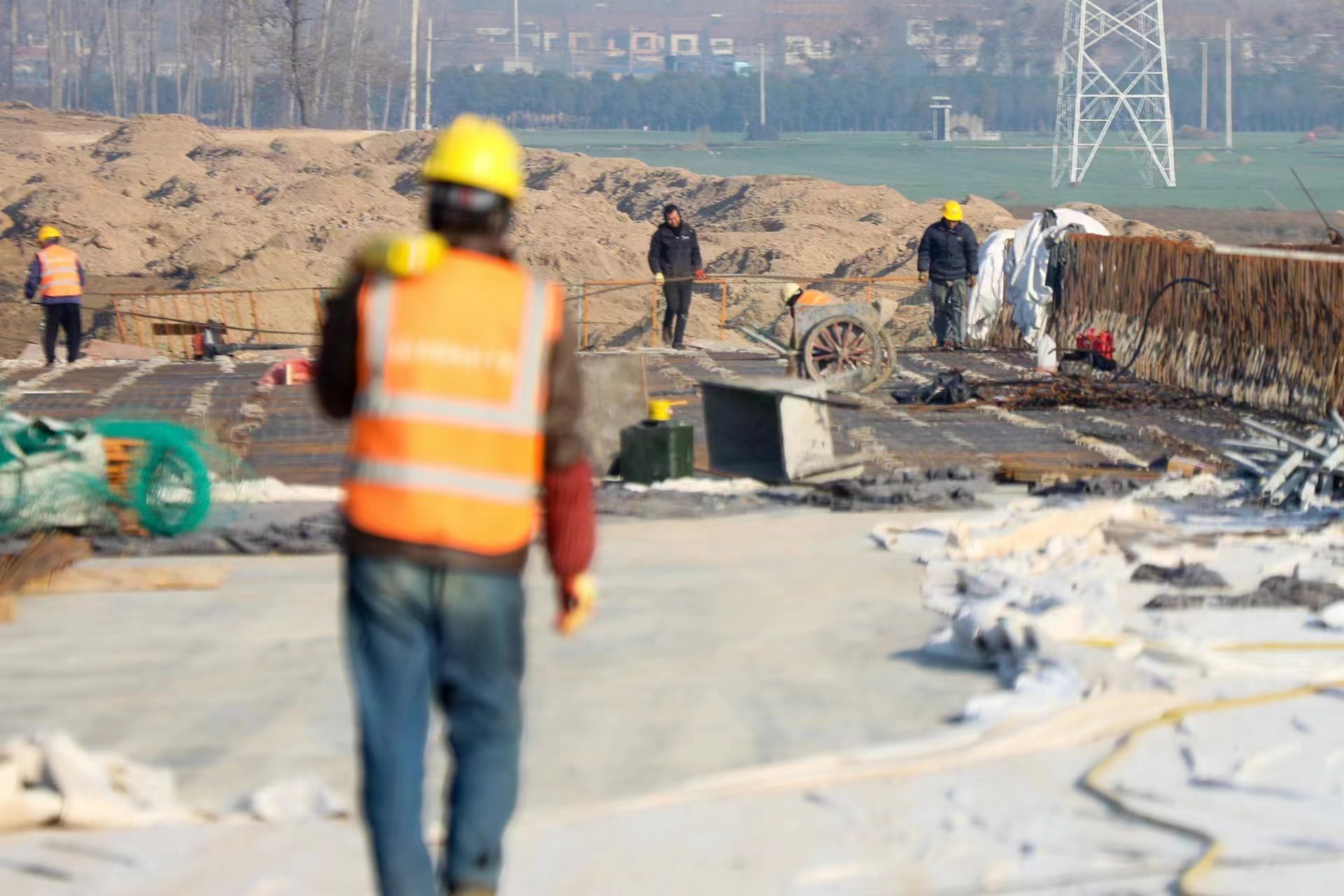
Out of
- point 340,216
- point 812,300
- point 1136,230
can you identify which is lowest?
point 812,300

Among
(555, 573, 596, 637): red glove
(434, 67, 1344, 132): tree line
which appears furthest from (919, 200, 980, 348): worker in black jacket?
(434, 67, 1344, 132): tree line

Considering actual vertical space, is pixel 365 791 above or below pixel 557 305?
below

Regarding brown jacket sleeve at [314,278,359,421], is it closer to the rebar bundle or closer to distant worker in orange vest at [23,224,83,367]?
the rebar bundle

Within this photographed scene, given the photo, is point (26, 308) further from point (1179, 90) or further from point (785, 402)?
point (1179, 90)

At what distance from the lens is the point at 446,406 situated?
3785mm

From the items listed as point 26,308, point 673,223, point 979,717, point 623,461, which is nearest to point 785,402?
point 623,461

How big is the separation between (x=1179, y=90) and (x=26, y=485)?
179880 mm

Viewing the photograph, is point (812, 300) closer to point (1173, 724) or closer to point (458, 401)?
point (1173, 724)

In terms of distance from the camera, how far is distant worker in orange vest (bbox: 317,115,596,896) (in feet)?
12.4

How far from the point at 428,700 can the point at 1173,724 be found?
2.60 m

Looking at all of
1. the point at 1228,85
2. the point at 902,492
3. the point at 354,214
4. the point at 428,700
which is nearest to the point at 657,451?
the point at 902,492

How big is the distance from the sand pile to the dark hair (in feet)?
87.6

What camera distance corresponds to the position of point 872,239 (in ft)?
145

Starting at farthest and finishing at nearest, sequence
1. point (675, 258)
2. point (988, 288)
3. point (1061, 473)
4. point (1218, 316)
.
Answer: point (988, 288), point (675, 258), point (1218, 316), point (1061, 473)
